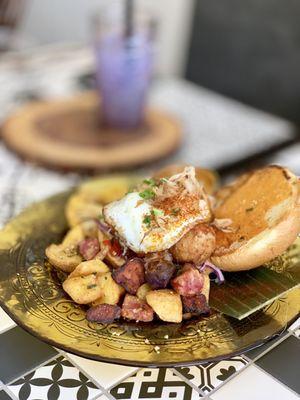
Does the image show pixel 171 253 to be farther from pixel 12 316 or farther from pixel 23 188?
pixel 23 188

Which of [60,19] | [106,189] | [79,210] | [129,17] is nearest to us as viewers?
[79,210]

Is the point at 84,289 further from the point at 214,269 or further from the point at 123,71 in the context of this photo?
the point at 123,71

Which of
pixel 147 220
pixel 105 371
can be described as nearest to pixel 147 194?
pixel 147 220

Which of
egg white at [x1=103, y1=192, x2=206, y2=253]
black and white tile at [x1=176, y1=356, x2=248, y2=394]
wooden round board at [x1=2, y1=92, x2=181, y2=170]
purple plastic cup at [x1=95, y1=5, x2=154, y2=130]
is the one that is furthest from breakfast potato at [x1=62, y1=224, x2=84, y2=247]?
purple plastic cup at [x1=95, y1=5, x2=154, y2=130]

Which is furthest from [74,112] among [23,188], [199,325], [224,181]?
[199,325]

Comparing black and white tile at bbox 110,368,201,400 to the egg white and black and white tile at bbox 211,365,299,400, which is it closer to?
black and white tile at bbox 211,365,299,400
